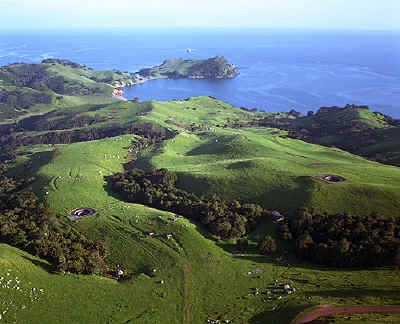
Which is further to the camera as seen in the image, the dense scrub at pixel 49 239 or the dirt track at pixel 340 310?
the dense scrub at pixel 49 239

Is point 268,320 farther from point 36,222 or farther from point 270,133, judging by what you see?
point 270,133

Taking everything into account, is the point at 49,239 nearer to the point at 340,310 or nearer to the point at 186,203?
the point at 186,203

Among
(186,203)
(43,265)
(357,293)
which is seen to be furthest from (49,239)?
(357,293)

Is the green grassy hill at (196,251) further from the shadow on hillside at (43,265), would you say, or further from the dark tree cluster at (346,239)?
the dark tree cluster at (346,239)

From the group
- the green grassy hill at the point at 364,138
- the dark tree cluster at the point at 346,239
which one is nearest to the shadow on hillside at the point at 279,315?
the dark tree cluster at the point at 346,239

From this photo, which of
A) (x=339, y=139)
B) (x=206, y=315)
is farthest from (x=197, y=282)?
(x=339, y=139)

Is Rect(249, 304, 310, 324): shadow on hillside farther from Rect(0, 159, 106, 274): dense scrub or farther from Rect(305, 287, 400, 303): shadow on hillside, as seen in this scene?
Rect(0, 159, 106, 274): dense scrub
